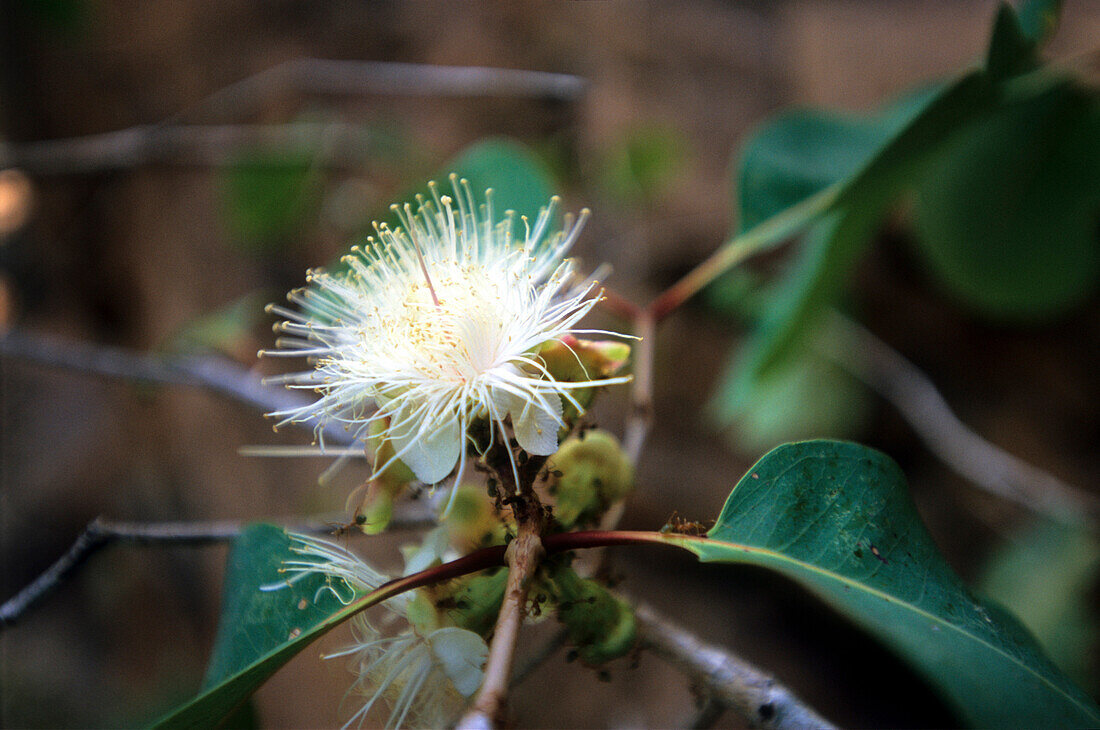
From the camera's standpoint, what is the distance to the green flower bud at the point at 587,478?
2.45 feet

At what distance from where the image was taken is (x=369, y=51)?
2.79 m

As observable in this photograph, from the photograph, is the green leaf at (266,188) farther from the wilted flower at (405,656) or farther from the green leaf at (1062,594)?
the green leaf at (1062,594)

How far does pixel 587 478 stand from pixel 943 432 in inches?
58.4

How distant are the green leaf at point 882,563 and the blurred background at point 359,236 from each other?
1105mm

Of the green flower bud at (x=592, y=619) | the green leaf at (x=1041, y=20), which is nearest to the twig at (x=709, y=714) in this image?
the green flower bud at (x=592, y=619)

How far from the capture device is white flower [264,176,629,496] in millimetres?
692

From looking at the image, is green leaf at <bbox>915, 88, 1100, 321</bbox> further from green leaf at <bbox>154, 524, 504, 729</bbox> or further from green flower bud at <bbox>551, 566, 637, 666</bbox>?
green leaf at <bbox>154, 524, 504, 729</bbox>

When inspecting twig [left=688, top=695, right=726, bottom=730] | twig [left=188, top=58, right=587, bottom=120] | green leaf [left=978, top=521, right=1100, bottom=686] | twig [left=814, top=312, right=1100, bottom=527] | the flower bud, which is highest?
twig [left=188, top=58, right=587, bottom=120]

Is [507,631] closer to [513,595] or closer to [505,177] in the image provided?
[513,595]

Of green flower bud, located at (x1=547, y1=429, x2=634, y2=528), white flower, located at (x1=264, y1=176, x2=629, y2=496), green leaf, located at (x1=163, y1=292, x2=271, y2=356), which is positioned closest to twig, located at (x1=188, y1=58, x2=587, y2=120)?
green leaf, located at (x1=163, y1=292, x2=271, y2=356)

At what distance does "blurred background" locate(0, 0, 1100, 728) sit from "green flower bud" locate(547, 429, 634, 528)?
3.32 feet

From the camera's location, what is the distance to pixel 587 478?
0.75m

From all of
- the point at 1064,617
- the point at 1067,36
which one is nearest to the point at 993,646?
the point at 1064,617

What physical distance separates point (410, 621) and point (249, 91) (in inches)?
104
